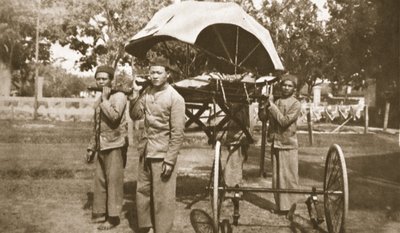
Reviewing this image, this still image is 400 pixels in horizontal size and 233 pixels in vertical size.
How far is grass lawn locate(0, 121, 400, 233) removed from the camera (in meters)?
7.13

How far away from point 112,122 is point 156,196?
1.29 m

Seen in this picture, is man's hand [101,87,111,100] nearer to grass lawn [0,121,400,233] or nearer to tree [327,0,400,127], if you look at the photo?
grass lawn [0,121,400,233]

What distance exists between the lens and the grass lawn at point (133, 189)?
7.13 m

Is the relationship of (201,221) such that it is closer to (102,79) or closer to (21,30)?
(102,79)

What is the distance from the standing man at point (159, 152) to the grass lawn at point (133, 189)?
0.70 metres

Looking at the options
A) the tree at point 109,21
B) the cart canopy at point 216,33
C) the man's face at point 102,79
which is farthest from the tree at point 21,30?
the man's face at point 102,79

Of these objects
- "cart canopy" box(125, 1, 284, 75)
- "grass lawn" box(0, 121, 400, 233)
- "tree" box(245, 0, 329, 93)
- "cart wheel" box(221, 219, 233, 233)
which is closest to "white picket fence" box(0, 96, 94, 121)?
"tree" box(245, 0, 329, 93)

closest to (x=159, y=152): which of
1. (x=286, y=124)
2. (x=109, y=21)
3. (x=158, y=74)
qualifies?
(x=158, y=74)

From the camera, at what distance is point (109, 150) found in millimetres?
6832

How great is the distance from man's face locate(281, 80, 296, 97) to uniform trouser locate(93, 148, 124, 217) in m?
2.78

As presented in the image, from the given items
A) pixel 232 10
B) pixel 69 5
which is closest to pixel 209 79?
pixel 232 10

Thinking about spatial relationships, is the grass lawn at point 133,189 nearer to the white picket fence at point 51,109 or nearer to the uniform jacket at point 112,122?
the uniform jacket at point 112,122

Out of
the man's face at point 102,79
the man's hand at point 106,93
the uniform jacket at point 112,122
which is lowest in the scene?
the uniform jacket at point 112,122

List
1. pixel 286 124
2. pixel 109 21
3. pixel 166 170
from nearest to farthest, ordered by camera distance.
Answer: pixel 166 170, pixel 286 124, pixel 109 21
